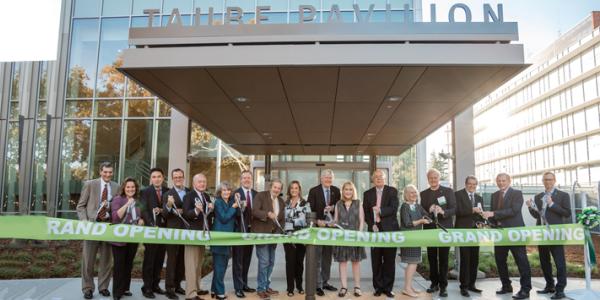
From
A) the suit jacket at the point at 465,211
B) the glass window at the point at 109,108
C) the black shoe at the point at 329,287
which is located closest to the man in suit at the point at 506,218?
the suit jacket at the point at 465,211

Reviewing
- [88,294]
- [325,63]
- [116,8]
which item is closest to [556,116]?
[116,8]

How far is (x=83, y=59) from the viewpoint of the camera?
1775 cm

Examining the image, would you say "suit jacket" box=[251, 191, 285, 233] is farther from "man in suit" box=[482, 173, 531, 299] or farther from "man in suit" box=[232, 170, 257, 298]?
"man in suit" box=[482, 173, 531, 299]

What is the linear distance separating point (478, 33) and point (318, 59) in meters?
2.26

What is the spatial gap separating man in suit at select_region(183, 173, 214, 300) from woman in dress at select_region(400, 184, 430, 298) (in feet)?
9.22

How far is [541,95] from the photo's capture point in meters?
79.7

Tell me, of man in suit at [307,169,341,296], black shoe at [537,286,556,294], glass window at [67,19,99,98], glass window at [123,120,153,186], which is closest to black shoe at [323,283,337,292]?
man in suit at [307,169,341,296]

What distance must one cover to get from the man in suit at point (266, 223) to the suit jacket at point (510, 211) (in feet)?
10.6

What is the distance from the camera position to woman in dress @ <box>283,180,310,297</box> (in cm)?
646

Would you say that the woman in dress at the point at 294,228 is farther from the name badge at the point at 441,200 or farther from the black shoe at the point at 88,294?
the black shoe at the point at 88,294

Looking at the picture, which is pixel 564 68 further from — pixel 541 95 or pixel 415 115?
pixel 415 115

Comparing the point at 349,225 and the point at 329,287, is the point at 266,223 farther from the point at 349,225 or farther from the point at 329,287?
the point at 329,287

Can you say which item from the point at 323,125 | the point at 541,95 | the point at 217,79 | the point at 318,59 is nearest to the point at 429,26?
the point at 318,59

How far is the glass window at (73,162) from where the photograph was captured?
16.7m
